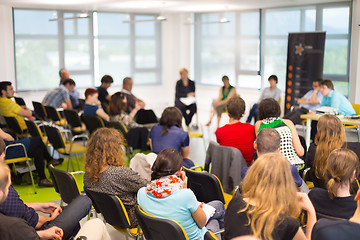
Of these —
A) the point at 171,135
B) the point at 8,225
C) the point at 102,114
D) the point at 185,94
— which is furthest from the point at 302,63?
the point at 8,225

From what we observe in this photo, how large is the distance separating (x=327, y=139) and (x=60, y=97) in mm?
5878

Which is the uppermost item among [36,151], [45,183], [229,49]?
[229,49]

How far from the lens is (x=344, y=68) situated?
9.97 metres

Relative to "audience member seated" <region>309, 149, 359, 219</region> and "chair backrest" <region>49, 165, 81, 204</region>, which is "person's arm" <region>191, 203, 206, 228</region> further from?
"chair backrest" <region>49, 165, 81, 204</region>

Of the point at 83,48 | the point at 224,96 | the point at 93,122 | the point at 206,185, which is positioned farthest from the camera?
the point at 83,48

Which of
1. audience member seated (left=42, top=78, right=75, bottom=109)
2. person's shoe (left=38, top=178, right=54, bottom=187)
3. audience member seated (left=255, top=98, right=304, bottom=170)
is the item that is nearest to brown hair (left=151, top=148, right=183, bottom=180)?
audience member seated (left=255, top=98, right=304, bottom=170)

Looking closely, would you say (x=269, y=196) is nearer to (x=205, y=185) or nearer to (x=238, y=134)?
(x=205, y=185)

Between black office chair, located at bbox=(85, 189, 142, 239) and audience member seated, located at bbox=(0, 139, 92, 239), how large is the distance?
0.14 metres

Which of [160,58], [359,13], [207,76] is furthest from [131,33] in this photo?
[359,13]

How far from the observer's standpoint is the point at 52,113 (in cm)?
773

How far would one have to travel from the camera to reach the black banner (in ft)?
31.4

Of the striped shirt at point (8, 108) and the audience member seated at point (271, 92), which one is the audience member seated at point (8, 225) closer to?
the striped shirt at point (8, 108)

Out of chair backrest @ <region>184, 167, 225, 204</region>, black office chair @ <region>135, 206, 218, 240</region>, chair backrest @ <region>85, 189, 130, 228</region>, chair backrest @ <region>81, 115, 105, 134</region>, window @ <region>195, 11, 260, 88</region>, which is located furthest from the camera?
window @ <region>195, 11, 260, 88</region>

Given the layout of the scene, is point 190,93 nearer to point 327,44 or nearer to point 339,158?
point 327,44
